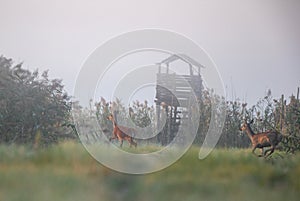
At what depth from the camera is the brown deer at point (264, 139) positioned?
230cm

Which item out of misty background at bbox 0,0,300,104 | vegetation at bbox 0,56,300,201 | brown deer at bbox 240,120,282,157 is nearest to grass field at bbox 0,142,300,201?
vegetation at bbox 0,56,300,201

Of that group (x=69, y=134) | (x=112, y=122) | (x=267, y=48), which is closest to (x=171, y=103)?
(x=112, y=122)

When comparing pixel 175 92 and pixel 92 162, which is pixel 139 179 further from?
pixel 175 92

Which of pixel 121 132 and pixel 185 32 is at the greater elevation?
pixel 185 32

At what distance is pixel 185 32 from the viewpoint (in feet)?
7.61

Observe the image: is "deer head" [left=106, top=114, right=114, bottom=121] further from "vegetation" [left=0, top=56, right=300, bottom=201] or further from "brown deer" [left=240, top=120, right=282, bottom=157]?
"brown deer" [left=240, top=120, right=282, bottom=157]

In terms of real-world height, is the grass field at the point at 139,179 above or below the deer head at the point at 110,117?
below

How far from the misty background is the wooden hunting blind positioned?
0.17 meters

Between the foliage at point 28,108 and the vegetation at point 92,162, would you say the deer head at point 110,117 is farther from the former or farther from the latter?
the foliage at point 28,108

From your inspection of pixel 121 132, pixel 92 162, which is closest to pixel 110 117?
pixel 121 132

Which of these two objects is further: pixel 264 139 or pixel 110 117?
pixel 264 139

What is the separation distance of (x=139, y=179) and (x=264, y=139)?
766mm

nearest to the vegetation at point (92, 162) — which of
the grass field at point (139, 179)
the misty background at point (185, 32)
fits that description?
the grass field at point (139, 179)

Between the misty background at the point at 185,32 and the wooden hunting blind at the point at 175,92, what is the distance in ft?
0.54
